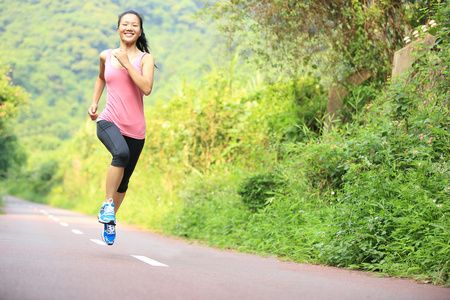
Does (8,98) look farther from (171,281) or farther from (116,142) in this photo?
(171,281)

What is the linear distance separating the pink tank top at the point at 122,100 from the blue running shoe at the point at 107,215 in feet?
2.48

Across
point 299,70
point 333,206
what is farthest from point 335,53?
point 333,206

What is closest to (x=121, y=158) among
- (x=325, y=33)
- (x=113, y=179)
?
(x=113, y=179)

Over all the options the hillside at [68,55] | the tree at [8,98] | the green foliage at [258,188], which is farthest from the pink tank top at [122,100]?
the tree at [8,98]

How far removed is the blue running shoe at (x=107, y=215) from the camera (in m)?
5.62

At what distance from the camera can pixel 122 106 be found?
5871 millimetres

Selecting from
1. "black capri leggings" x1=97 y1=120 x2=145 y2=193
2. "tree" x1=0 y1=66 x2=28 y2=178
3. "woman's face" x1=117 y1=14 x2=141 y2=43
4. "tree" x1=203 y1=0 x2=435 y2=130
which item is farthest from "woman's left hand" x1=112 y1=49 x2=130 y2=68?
"tree" x1=0 y1=66 x2=28 y2=178

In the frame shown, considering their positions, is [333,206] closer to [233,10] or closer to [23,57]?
[233,10]

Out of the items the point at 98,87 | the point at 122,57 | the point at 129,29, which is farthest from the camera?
the point at 98,87

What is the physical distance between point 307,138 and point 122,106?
4918 millimetres

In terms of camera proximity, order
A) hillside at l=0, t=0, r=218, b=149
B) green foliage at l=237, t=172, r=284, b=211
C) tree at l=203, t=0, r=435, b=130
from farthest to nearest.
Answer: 1. hillside at l=0, t=0, r=218, b=149
2. tree at l=203, t=0, r=435, b=130
3. green foliage at l=237, t=172, r=284, b=211

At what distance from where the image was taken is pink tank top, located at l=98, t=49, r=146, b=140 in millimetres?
5852

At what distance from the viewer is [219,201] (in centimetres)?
1041

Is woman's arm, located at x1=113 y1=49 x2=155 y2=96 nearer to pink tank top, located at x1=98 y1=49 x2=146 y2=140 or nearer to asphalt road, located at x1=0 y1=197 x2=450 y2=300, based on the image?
pink tank top, located at x1=98 y1=49 x2=146 y2=140
